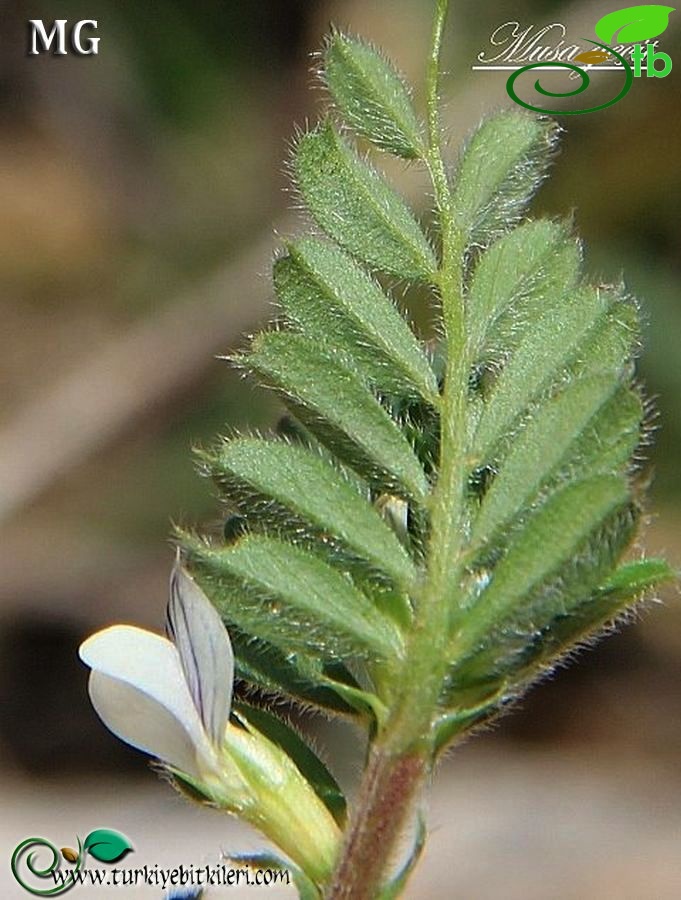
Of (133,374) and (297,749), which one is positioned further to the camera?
(133,374)

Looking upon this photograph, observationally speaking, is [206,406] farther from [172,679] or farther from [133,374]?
[172,679]

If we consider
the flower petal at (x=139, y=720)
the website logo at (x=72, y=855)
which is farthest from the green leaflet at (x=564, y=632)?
the website logo at (x=72, y=855)

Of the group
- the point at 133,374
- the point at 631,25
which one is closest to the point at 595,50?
the point at 631,25

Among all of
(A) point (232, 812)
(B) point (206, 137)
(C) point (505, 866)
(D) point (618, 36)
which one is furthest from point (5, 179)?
(A) point (232, 812)

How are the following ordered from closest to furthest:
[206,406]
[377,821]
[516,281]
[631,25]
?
[377,821] < [516,281] < [631,25] < [206,406]

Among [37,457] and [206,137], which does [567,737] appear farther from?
[206,137]

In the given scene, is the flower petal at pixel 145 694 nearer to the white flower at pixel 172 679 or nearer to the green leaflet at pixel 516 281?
the white flower at pixel 172 679

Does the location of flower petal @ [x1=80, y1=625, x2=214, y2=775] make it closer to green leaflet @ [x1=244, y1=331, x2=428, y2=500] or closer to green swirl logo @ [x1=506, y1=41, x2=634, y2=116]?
green leaflet @ [x1=244, y1=331, x2=428, y2=500]
